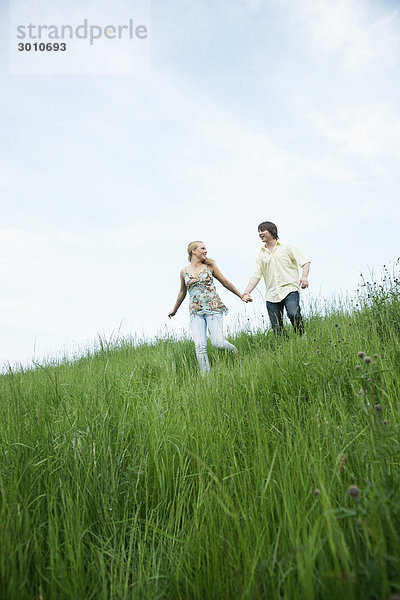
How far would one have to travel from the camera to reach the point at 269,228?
7613 millimetres

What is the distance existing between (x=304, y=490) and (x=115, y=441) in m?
1.37

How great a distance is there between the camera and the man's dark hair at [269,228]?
7.61 m

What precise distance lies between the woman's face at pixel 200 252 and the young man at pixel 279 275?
1.03m

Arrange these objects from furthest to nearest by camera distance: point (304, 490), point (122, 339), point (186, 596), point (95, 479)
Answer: point (122, 339)
point (95, 479)
point (304, 490)
point (186, 596)

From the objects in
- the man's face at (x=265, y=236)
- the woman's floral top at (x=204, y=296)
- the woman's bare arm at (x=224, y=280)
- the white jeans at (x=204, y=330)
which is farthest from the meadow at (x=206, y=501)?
the man's face at (x=265, y=236)

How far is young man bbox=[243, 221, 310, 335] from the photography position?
7090 millimetres

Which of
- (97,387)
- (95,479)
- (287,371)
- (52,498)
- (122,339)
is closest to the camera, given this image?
(52,498)

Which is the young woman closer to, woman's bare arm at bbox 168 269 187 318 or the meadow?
woman's bare arm at bbox 168 269 187 318

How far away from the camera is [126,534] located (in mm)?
1889

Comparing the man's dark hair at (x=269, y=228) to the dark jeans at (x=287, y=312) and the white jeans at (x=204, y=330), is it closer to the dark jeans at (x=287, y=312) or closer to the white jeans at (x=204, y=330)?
the dark jeans at (x=287, y=312)

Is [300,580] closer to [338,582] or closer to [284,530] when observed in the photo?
[338,582]

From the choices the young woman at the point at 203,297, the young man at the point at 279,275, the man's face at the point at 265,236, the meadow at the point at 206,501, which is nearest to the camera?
the meadow at the point at 206,501

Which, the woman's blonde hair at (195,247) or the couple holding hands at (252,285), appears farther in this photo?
the woman's blonde hair at (195,247)

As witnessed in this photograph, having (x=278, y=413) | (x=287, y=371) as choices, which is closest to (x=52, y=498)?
(x=278, y=413)
